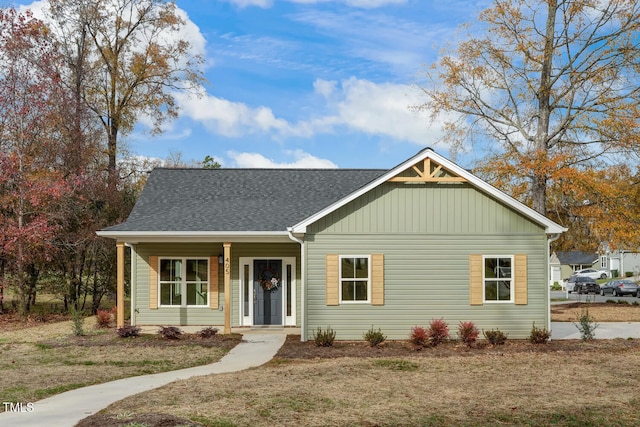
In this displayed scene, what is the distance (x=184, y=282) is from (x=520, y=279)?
9991 millimetres

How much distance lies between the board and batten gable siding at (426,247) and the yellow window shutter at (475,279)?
107 mm

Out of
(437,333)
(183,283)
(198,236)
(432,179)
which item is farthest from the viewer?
(183,283)

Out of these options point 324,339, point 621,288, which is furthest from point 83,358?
point 621,288

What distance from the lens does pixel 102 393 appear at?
10.8m

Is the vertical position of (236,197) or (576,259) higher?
(236,197)

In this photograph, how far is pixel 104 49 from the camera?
3484 centimetres

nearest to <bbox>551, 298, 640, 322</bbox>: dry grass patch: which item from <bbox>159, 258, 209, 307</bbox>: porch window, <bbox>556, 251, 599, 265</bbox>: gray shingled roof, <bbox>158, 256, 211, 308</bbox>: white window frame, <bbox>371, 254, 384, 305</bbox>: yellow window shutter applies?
<bbox>371, 254, 384, 305</bbox>: yellow window shutter

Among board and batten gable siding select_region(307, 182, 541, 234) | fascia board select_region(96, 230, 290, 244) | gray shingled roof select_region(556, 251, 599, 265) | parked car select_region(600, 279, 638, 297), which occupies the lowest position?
parked car select_region(600, 279, 638, 297)

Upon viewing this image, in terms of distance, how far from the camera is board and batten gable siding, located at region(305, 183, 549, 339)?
1766cm

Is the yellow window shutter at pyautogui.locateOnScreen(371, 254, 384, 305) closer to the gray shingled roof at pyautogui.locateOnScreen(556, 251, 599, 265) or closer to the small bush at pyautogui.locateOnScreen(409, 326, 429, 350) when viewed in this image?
the small bush at pyautogui.locateOnScreen(409, 326, 429, 350)

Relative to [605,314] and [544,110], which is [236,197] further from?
[605,314]

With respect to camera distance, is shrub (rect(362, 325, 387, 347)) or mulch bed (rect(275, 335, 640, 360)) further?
shrub (rect(362, 325, 387, 347))

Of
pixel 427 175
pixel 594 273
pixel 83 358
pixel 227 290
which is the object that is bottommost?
pixel 594 273

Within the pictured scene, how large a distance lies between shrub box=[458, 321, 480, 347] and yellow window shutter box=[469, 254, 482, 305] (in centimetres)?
105
